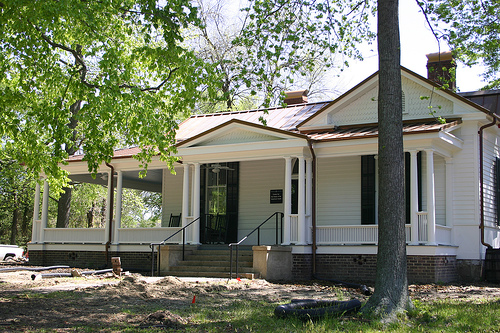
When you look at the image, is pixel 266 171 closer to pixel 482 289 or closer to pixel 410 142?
pixel 410 142

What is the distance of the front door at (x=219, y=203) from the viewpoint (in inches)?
747

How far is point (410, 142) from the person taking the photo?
14680 mm

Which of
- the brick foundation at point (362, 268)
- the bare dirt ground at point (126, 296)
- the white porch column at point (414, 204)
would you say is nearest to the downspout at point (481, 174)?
the brick foundation at point (362, 268)

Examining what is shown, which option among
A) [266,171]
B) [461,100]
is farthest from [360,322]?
[266,171]

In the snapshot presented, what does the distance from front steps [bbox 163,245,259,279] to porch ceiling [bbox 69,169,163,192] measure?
203 inches

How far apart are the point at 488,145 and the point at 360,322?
35.0 feet

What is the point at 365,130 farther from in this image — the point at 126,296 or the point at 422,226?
the point at 126,296

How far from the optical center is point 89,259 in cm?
1923

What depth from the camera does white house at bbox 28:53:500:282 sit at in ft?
49.1

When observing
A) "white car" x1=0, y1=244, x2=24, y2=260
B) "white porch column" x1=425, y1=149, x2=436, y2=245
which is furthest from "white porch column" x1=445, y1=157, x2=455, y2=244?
"white car" x1=0, y1=244, x2=24, y2=260

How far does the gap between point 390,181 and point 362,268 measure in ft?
23.5

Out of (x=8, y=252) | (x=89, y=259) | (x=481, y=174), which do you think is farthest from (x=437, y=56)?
(x=8, y=252)

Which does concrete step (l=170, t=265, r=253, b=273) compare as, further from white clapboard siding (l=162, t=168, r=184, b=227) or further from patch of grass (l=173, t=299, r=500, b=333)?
patch of grass (l=173, t=299, r=500, b=333)

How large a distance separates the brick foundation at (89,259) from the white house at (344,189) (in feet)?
0.14
